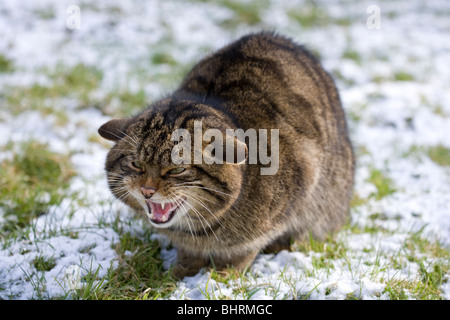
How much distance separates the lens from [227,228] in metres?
2.37

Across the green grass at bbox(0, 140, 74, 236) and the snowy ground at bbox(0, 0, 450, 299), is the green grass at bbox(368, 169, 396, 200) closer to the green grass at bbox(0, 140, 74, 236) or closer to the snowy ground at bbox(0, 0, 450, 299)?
the snowy ground at bbox(0, 0, 450, 299)

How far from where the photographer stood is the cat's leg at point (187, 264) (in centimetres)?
253

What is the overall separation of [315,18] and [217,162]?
281 inches

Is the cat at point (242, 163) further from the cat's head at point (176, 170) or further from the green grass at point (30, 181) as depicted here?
the green grass at point (30, 181)

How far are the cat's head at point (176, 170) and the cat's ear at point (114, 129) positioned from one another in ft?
0.11

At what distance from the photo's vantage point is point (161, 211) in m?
2.17

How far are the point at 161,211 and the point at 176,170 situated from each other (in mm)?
237

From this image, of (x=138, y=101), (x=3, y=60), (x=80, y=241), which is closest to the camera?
(x=80, y=241)

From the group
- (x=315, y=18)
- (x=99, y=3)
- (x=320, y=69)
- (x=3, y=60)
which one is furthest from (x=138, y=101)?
(x=315, y=18)

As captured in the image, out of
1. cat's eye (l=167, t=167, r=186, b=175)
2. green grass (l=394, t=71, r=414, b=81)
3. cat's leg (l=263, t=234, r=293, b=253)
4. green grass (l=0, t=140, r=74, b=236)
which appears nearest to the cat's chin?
cat's eye (l=167, t=167, r=186, b=175)

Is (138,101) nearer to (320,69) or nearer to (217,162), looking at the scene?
(320,69)

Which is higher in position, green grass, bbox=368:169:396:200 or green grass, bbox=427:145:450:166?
green grass, bbox=427:145:450:166

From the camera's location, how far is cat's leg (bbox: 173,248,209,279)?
253 centimetres

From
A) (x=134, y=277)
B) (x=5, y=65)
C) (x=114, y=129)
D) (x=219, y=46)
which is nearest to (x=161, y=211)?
(x=134, y=277)
